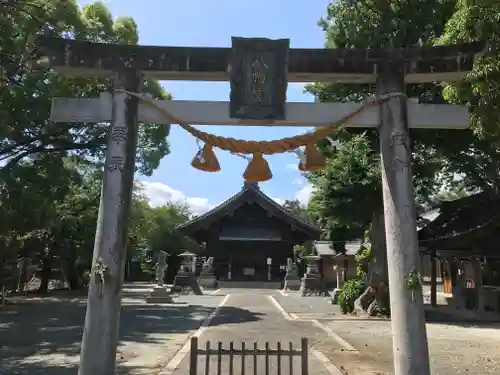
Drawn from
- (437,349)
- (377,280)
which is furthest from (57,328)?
(377,280)

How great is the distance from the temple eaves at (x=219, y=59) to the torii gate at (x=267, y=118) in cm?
1

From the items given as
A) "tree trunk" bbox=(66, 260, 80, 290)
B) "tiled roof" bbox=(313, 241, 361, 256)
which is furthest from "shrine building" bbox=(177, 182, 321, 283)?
"tree trunk" bbox=(66, 260, 80, 290)

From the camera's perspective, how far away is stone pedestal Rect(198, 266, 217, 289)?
119 feet

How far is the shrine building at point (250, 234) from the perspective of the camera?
37.4 meters

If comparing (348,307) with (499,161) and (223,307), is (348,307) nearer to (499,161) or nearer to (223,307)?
(223,307)

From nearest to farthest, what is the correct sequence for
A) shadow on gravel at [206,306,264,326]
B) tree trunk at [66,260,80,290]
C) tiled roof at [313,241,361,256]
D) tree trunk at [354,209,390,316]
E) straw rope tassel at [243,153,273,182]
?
straw rope tassel at [243,153,273,182] → shadow on gravel at [206,306,264,326] → tree trunk at [354,209,390,316] → tree trunk at [66,260,80,290] → tiled roof at [313,241,361,256]

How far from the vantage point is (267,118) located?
6480 millimetres

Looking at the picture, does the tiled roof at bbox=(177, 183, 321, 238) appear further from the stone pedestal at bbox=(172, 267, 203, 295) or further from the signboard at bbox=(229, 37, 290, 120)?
the signboard at bbox=(229, 37, 290, 120)

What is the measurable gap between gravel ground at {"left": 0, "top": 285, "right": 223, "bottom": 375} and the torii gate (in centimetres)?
428

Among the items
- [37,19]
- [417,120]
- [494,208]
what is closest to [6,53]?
[37,19]

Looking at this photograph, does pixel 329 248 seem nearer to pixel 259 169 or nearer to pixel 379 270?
pixel 379 270

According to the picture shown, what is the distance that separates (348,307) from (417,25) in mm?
11070

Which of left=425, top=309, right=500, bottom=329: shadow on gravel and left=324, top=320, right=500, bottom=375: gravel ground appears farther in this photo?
left=425, top=309, right=500, bottom=329: shadow on gravel

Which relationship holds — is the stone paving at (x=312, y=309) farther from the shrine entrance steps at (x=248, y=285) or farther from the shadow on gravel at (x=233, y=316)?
the shrine entrance steps at (x=248, y=285)
